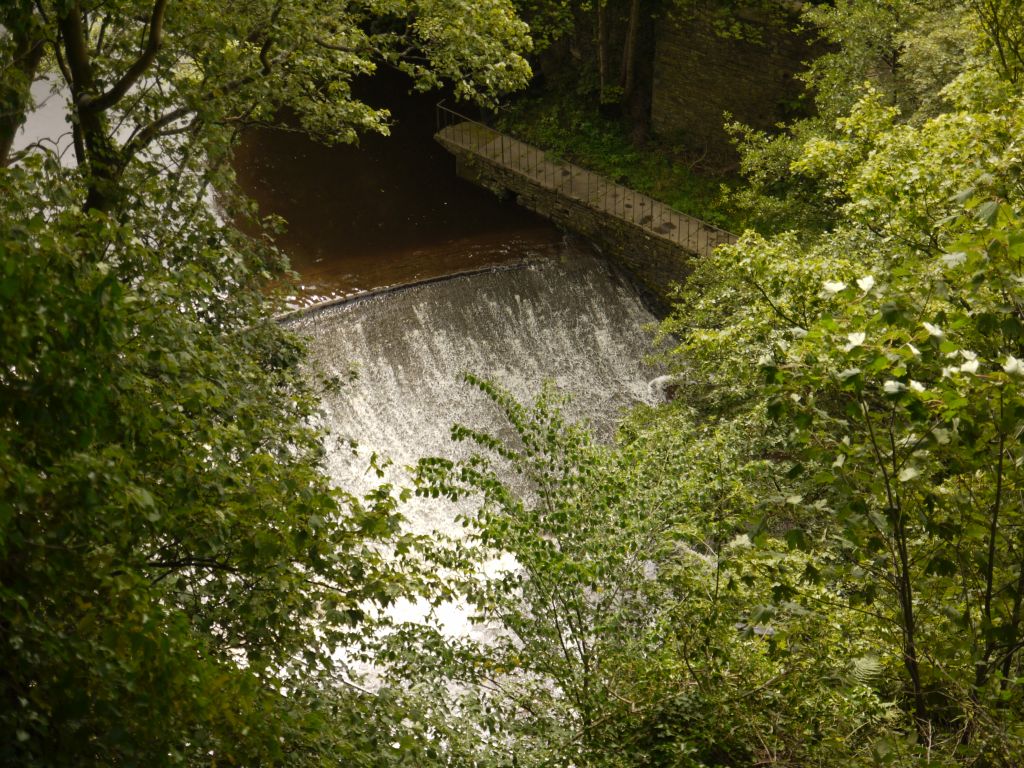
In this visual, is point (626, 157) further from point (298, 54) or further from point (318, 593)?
point (318, 593)

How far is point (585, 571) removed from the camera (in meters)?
5.81

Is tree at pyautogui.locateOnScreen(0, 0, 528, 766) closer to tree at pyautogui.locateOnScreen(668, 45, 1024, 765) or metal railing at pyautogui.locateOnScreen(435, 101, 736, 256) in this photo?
tree at pyautogui.locateOnScreen(668, 45, 1024, 765)

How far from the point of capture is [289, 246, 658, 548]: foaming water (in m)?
11.9

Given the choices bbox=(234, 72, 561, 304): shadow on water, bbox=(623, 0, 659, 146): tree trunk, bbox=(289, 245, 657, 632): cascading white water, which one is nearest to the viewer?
bbox=(289, 245, 657, 632): cascading white water

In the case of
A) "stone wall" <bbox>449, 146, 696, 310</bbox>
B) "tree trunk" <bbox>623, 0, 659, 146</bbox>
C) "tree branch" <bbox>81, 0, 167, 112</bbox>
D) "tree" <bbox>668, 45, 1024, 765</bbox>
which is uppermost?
"tree trunk" <bbox>623, 0, 659, 146</bbox>

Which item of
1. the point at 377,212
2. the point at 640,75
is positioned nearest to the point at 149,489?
the point at 377,212

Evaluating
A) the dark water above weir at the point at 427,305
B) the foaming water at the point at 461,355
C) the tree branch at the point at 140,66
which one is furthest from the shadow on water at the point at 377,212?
the tree branch at the point at 140,66

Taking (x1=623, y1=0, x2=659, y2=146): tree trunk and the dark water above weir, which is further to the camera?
(x1=623, y1=0, x2=659, y2=146): tree trunk

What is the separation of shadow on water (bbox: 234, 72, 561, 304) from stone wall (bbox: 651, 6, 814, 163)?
3.59 metres

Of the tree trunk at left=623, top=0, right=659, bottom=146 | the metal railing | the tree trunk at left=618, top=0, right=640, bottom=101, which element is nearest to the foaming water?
the metal railing

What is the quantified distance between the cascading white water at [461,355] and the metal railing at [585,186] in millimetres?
1186

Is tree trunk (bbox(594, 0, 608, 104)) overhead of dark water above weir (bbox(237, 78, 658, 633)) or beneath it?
overhead

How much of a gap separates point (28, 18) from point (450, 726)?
438 cm

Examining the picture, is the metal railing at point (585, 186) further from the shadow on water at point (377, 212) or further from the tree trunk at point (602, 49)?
the tree trunk at point (602, 49)
